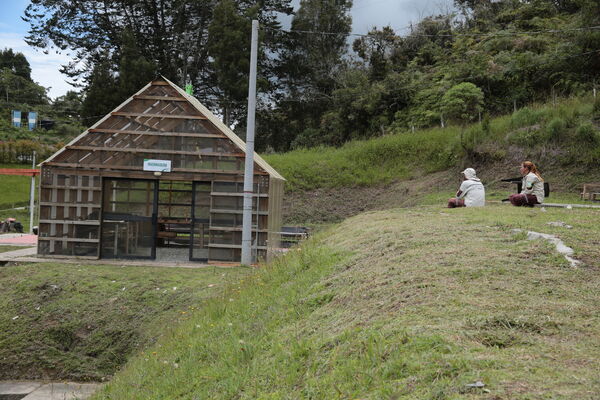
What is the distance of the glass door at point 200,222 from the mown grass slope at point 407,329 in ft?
28.1

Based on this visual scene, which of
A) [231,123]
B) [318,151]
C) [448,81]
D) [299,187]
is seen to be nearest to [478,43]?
[448,81]

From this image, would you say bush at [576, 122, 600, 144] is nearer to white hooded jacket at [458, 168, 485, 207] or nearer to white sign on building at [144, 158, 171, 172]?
white hooded jacket at [458, 168, 485, 207]

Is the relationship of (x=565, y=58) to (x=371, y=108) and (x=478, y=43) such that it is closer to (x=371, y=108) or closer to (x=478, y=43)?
(x=478, y=43)

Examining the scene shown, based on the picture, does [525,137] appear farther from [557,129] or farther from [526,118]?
[526,118]

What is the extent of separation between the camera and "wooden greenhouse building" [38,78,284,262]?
55.7ft

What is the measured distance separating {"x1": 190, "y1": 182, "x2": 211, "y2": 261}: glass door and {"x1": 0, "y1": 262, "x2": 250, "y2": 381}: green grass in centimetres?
363

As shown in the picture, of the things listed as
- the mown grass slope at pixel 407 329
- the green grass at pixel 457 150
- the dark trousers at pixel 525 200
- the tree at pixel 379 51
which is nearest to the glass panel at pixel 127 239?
the mown grass slope at pixel 407 329

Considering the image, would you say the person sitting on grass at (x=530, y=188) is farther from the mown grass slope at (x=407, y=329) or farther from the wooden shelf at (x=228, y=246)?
the wooden shelf at (x=228, y=246)

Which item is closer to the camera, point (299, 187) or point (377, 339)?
point (377, 339)

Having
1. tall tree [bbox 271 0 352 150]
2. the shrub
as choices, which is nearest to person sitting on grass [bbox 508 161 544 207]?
the shrub

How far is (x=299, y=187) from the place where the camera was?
32.8 m

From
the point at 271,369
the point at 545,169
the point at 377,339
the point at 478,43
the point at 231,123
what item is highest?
the point at 478,43

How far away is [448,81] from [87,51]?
29.7 m

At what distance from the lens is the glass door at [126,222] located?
17.4 m
